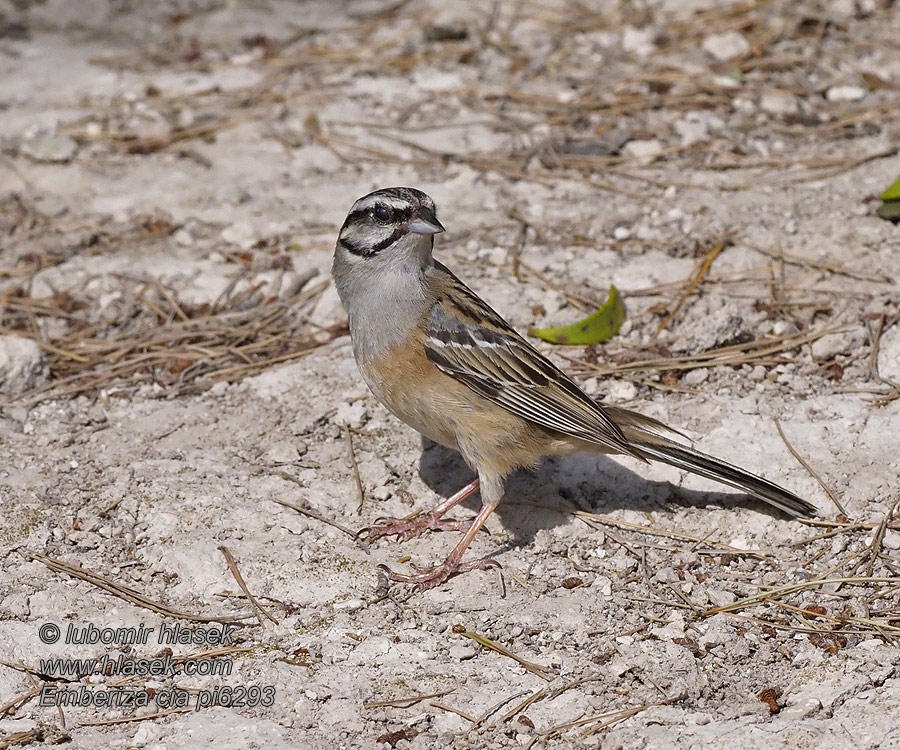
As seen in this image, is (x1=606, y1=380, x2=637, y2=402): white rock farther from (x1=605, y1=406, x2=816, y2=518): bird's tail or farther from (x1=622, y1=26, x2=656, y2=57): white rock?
(x1=622, y1=26, x2=656, y2=57): white rock

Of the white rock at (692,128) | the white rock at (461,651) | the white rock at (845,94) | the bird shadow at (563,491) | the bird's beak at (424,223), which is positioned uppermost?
the bird's beak at (424,223)

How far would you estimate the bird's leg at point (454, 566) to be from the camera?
4.82 metres

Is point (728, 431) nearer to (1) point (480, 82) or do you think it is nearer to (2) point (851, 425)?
(2) point (851, 425)

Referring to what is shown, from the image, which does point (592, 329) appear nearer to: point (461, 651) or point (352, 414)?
point (352, 414)

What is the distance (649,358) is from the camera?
6.00m

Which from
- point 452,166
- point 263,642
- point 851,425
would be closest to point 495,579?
point 263,642

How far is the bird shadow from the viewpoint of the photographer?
524 cm

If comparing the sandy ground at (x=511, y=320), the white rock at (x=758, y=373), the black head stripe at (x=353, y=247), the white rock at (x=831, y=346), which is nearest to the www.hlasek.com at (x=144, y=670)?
the sandy ground at (x=511, y=320)

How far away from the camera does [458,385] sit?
5039 mm

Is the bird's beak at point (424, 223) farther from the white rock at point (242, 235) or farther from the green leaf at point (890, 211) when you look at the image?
the green leaf at point (890, 211)

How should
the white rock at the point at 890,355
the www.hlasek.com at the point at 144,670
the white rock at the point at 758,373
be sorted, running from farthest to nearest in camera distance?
1. the white rock at the point at 758,373
2. the white rock at the point at 890,355
3. the www.hlasek.com at the point at 144,670

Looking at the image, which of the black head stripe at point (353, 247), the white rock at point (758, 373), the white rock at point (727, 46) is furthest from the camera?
the white rock at point (727, 46)

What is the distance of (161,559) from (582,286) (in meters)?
2.93

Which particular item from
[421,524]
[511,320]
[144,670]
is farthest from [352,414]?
[144,670]
